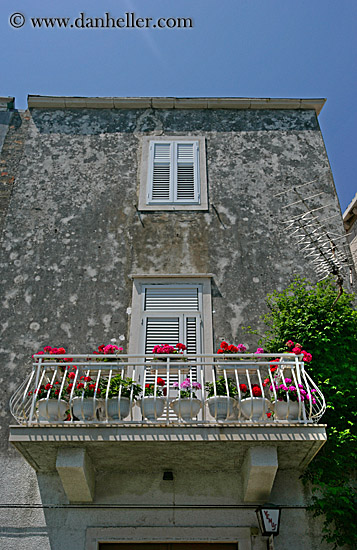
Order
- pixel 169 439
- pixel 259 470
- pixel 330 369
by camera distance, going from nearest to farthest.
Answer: pixel 169 439, pixel 259 470, pixel 330 369

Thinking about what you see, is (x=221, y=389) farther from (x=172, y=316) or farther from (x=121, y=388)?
(x=172, y=316)

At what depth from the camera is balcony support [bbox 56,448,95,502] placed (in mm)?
6817

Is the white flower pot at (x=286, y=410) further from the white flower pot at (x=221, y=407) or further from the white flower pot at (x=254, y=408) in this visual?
the white flower pot at (x=221, y=407)

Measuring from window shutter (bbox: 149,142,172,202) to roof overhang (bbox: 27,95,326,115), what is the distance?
107 centimetres

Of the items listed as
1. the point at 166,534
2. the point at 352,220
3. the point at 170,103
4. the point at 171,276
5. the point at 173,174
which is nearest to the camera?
the point at 166,534

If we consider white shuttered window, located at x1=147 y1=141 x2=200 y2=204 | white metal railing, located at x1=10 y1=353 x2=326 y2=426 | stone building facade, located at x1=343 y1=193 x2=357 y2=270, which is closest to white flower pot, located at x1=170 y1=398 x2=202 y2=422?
white metal railing, located at x1=10 y1=353 x2=326 y2=426

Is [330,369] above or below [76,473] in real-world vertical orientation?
above

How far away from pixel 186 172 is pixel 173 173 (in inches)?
10.0

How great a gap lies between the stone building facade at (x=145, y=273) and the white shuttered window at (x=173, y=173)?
3 centimetres

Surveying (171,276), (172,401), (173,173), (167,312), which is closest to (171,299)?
(167,312)

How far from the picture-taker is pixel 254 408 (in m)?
6.93

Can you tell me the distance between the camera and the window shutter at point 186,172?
410 inches

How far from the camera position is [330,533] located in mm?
7020

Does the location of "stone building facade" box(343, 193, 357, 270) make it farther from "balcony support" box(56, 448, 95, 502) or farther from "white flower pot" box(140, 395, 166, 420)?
"balcony support" box(56, 448, 95, 502)
